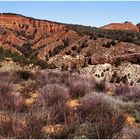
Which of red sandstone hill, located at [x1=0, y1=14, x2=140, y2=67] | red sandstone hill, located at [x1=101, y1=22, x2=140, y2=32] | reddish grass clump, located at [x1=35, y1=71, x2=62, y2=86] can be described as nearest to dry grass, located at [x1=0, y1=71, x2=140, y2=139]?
reddish grass clump, located at [x1=35, y1=71, x2=62, y2=86]

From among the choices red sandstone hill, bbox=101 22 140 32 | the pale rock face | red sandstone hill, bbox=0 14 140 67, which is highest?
red sandstone hill, bbox=101 22 140 32

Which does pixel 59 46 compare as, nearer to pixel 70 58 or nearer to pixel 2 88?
pixel 70 58

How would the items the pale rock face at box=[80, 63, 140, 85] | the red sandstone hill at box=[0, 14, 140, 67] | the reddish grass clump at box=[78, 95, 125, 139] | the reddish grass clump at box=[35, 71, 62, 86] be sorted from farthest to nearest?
the red sandstone hill at box=[0, 14, 140, 67]
the pale rock face at box=[80, 63, 140, 85]
the reddish grass clump at box=[35, 71, 62, 86]
the reddish grass clump at box=[78, 95, 125, 139]

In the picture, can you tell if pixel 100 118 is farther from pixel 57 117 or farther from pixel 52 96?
pixel 52 96

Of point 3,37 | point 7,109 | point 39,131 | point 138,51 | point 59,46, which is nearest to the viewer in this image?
point 39,131

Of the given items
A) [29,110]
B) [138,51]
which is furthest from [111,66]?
[29,110]

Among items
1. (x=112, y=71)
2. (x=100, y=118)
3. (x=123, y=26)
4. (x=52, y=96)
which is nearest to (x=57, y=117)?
(x=100, y=118)

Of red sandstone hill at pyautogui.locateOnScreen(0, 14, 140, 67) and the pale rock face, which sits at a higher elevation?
red sandstone hill at pyautogui.locateOnScreen(0, 14, 140, 67)

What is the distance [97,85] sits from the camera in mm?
14594

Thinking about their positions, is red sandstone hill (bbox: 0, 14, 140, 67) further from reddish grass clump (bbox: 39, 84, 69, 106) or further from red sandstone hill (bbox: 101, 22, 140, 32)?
red sandstone hill (bbox: 101, 22, 140, 32)

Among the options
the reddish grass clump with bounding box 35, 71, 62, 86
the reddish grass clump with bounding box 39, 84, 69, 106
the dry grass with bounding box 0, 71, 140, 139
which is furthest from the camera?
the reddish grass clump with bounding box 35, 71, 62, 86

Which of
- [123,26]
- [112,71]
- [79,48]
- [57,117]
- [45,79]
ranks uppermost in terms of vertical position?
[123,26]

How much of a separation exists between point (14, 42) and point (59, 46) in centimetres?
1876

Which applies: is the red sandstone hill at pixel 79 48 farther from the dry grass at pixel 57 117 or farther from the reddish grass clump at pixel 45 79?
the dry grass at pixel 57 117
